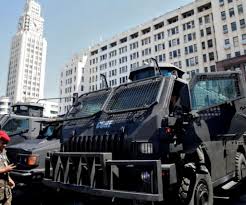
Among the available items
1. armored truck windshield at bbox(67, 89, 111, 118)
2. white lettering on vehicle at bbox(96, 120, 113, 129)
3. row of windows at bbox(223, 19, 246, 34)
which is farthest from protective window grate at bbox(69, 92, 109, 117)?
row of windows at bbox(223, 19, 246, 34)

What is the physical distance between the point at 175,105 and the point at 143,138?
930 millimetres

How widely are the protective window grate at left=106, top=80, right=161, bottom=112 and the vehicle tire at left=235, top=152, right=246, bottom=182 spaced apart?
2.77m

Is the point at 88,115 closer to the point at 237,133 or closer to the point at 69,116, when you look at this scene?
the point at 69,116

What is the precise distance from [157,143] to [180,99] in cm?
83

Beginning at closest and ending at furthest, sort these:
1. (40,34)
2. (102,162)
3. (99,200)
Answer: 1. (102,162)
2. (99,200)
3. (40,34)

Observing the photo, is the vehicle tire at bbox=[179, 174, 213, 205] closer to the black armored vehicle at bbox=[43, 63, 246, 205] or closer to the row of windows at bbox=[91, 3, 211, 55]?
the black armored vehicle at bbox=[43, 63, 246, 205]

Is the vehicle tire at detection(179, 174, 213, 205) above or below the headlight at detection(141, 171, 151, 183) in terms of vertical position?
below

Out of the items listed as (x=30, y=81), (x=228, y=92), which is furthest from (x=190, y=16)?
(x=30, y=81)

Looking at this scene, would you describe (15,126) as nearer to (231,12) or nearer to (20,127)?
(20,127)

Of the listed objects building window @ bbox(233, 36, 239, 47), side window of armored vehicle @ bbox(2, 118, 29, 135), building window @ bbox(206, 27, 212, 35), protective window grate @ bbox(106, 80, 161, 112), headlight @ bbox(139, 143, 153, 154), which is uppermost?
building window @ bbox(206, 27, 212, 35)

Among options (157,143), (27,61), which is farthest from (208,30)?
(27,61)

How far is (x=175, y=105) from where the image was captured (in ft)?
15.2

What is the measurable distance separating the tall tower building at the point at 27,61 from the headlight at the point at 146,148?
121 meters

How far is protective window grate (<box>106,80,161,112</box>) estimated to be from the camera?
4785mm
